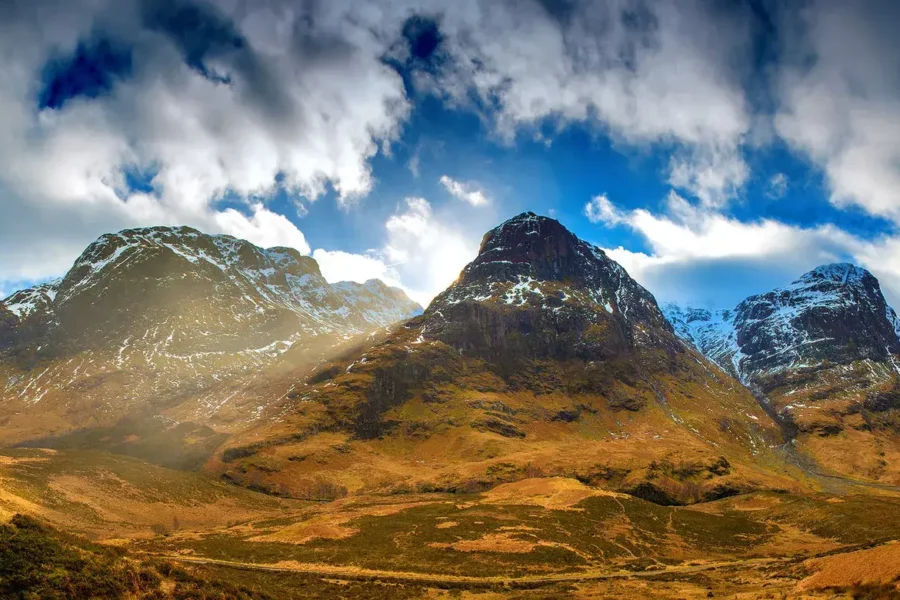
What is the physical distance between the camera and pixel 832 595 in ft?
171

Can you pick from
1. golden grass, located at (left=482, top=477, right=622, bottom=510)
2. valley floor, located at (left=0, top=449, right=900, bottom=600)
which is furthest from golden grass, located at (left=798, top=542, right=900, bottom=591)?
golden grass, located at (left=482, top=477, right=622, bottom=510)

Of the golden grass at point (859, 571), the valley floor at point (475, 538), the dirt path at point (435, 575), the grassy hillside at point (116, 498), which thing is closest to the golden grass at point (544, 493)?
the valley floor at point (475, 538)

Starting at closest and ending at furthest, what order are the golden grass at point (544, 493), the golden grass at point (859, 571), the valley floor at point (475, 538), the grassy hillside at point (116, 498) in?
the golden grass at point (859, 571) → the valley floor at point (475, 538) → the grassy hillside at point (116, 498) → the golden grass at point (544, 493)

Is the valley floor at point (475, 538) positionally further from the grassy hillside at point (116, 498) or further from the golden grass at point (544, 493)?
the golden grass at point (544, 493)

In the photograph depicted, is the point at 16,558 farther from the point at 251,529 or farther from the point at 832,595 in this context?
the point at 251,529


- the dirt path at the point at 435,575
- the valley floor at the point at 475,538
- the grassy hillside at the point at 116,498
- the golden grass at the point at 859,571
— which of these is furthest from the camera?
the grassy hillside at the point at 116,498

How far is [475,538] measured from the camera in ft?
375

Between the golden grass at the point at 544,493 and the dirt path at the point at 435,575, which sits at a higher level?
the golden grass at the point at 544,493

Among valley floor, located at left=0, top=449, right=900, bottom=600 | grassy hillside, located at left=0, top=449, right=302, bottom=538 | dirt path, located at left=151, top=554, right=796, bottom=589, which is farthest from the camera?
grassy hillside, located at left=0, top=449, right=302, bottom=538

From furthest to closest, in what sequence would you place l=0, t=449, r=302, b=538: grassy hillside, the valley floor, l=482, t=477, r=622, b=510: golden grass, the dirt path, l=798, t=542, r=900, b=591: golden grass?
1. l=482, t=477, r=622, b=510: golden grass
2. l=0, t=449, r=302, b=538: grassy hillside
3. the dirt path
4. the valley floor
5. l=798, t=542, r=900, b=591: golden grass

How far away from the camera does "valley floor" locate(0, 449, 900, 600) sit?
72.4m

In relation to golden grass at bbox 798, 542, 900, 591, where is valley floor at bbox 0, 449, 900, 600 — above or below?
below

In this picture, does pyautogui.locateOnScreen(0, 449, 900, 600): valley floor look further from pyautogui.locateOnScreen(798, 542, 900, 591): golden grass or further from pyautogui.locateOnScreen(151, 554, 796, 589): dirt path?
pyautogui.locateOnScreen(151, 554, 796, 589): dirt path

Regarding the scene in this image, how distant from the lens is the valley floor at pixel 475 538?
72375 millimetres
